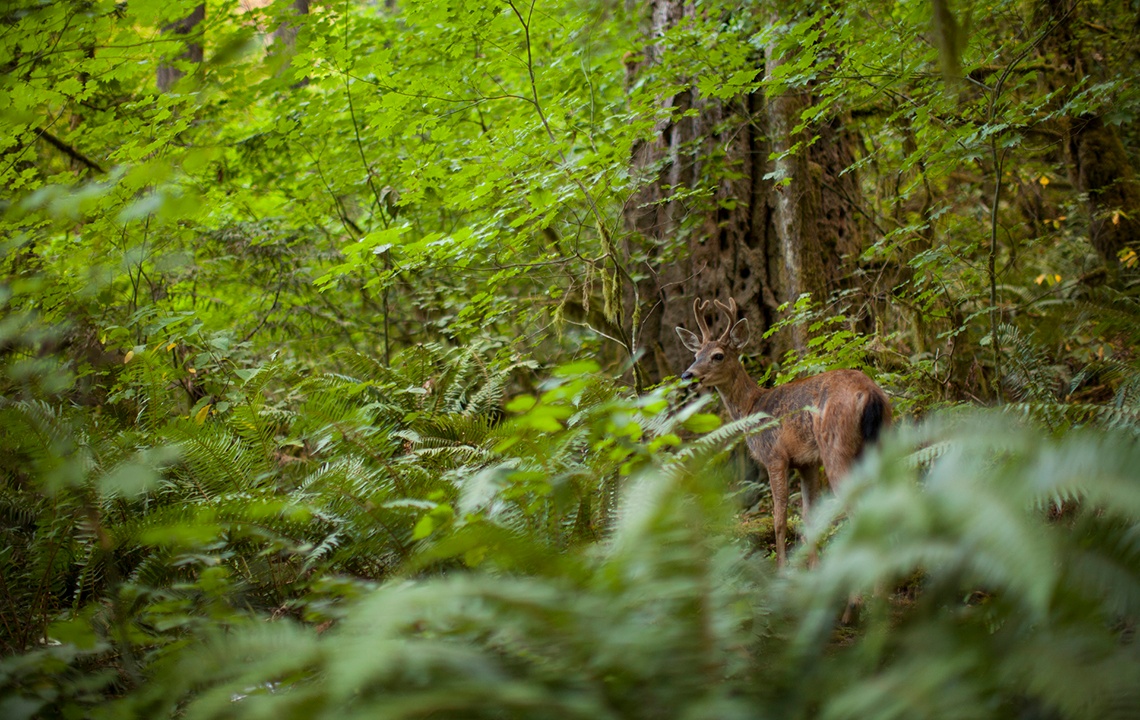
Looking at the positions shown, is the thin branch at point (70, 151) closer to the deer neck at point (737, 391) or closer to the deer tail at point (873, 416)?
the deer neck at point (737, 391)

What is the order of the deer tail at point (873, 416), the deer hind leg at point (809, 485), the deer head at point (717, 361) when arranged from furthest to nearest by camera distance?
the deer head at point (717, 361)
the deer hind leg at point (809, 485)
the deer tail at point (873, 416)

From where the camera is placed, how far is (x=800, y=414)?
4566 millimetres

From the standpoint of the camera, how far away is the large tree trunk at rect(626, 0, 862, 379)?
6594mm

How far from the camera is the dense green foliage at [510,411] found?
1.33 m

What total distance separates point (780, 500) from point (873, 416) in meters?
0.91

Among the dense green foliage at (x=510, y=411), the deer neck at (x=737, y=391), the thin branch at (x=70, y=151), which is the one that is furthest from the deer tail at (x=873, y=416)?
the thin branch at (x=70, y=151)

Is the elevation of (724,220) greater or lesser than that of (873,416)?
greater

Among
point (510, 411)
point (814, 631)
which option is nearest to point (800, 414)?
point (510, 411)

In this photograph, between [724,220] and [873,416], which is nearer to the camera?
[873,416]

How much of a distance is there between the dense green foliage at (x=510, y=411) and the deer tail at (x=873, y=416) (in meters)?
0.31

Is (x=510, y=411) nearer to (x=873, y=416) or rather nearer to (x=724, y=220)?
(x=873, y=416)

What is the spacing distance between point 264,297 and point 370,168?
1.68 m

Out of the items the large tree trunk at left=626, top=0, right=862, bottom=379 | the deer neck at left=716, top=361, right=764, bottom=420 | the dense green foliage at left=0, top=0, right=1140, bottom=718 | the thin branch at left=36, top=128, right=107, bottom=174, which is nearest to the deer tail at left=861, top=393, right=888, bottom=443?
the dense green foliage at left=0, top=0, right=1140, bottom=718

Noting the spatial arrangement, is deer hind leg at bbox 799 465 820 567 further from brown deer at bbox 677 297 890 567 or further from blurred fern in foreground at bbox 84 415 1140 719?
blurred fern in foreground at bbox 84 415 1140 719
